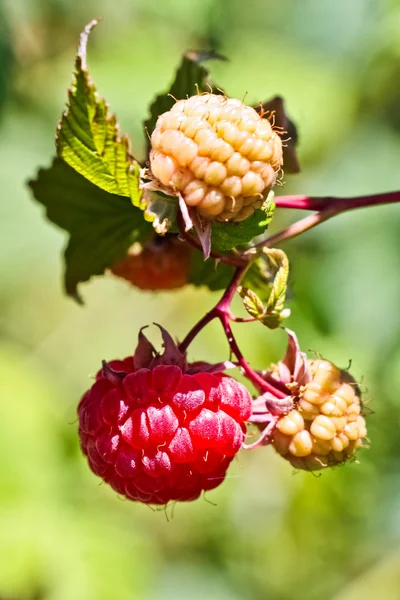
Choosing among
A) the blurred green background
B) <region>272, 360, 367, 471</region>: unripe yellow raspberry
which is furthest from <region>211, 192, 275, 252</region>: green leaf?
the blurred green background

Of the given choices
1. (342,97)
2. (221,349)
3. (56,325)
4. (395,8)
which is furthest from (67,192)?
(56,325)

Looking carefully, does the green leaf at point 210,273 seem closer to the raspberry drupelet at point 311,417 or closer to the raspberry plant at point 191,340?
the raspberry plant at point 191,340

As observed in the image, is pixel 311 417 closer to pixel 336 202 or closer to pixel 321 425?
pixel 321 425

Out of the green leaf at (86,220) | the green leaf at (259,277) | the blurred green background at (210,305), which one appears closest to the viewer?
the green leaf at (259,277)

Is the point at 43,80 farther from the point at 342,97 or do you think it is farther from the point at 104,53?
the point at 342,97

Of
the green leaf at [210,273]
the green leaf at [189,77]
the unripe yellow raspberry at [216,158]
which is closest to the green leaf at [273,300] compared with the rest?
the unripe yellow raspberry at [216,158]

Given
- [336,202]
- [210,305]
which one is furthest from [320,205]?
[210,305]
